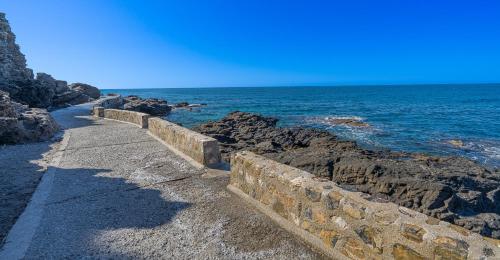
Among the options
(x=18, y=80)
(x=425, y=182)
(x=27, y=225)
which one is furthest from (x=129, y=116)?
(x=18, y=80)

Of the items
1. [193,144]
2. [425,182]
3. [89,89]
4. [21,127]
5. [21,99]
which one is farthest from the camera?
[89,89]

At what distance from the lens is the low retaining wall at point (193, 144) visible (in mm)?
7434

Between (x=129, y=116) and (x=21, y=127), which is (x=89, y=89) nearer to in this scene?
(x=129, y=116)

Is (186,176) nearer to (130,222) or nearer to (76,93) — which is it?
(130,222)

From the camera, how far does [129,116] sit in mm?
16359

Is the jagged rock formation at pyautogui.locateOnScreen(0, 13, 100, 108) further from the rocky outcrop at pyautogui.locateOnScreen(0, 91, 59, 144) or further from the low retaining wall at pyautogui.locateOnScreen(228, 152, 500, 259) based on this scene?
the low retaining wall at pyautogui.locateOnScreen(228, 152, 500, 259)

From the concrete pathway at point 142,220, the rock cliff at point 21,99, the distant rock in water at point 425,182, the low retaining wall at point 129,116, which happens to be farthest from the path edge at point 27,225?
the low retaining wall at point 129,116

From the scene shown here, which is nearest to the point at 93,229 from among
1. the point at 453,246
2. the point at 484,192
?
the point at 453,246

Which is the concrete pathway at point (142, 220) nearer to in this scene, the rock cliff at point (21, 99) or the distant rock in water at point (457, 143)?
the rock cliff at point (21, 99)

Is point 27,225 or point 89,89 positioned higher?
point 89,89

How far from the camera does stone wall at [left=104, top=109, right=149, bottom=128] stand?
558 inches

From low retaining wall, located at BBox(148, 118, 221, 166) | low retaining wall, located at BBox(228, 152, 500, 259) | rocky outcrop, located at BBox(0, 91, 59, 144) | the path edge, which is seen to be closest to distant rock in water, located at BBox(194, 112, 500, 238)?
low retaining wall, located at BBox(228, 152, 500, 259)

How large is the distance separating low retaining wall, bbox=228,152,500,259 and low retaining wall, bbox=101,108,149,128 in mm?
10041

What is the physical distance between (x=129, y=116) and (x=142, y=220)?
12.8 meters
